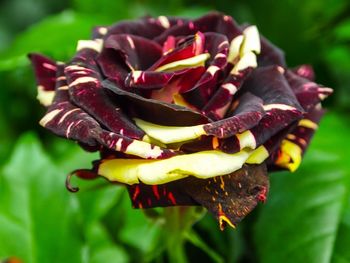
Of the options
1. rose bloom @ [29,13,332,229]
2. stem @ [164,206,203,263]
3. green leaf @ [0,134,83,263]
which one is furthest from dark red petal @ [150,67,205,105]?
green leaf @ [0,134,83,263]

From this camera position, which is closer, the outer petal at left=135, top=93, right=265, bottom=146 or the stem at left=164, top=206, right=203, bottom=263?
the outer petal at left=135, top=93, right=265, bottom=146

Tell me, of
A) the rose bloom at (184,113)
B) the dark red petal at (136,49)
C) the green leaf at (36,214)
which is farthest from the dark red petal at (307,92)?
the green leaf at (36,214)

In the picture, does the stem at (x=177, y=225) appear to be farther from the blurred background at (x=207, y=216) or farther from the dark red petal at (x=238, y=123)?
the dark red petal at (x=238, y=123)

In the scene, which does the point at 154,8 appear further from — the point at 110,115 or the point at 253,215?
the point at 110,115

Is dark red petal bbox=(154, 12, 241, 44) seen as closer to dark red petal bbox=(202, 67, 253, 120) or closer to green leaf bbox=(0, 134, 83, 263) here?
dark red petal bbox=(202, 67, 253, 120)

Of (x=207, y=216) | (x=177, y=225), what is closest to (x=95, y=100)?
(x=177, y=225)

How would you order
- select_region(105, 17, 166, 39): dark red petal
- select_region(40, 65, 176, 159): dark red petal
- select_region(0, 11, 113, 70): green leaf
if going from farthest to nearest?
1. select_region(0, 11, 113, 70): green leaf
2. select_region(105, 17, 166, 39): dark red petal
3. select_region(40, 65, 176, 159): dark red petal
